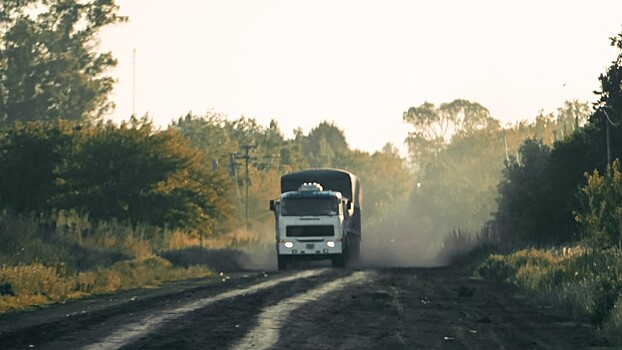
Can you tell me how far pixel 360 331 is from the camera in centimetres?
2020

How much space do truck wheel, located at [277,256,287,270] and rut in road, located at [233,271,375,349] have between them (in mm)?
11947

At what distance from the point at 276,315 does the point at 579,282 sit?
653cm

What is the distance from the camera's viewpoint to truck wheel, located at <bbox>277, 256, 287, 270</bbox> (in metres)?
51.5

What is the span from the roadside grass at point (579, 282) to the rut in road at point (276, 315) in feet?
15.6

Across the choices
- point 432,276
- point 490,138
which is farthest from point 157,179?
point 490,138

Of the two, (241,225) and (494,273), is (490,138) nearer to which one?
(241,225)

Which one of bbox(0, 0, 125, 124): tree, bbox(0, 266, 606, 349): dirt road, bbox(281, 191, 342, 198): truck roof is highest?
bbox(0, 0, 125, 124): tree

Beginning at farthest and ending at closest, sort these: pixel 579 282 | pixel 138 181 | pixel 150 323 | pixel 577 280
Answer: pixel 138 181 < pixel 577 280 < pixel 579 282 < pixel 150 323

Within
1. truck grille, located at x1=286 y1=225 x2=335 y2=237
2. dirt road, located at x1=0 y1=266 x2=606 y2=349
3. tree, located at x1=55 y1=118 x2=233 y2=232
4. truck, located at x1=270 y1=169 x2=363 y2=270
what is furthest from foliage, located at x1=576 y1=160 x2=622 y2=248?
tree, located at x1=55 y1=118 x2=233 y2=232

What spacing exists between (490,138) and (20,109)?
3529 inches

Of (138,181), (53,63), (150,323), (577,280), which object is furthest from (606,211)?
(53,63)

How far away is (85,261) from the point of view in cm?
4362

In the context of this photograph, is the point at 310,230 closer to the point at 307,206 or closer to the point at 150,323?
the point at 307,206

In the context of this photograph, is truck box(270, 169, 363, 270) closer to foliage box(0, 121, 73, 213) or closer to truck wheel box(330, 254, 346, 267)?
truck wheel box(330, 254, 346, 267)
